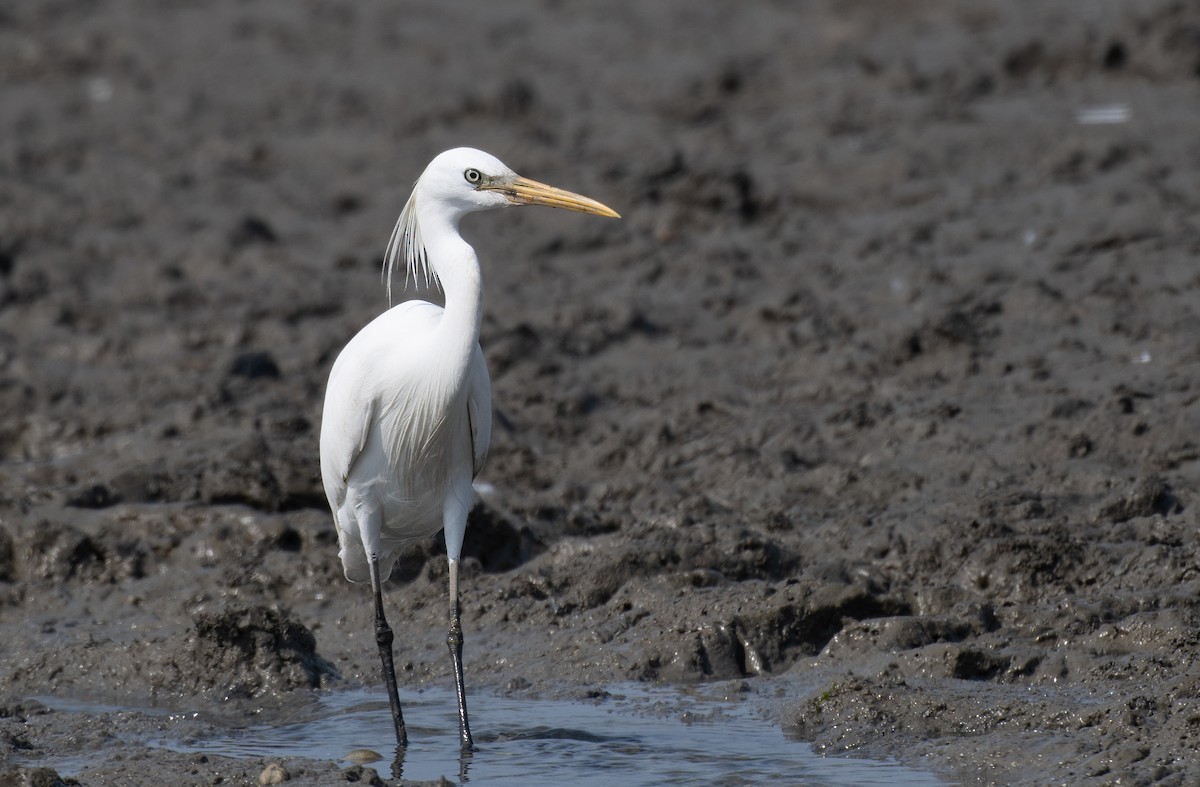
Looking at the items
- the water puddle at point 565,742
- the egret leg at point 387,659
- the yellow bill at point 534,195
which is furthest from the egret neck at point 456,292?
the water puddle at point 565,742

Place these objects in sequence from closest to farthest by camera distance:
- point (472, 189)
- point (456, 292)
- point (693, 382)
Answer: point (456, 292) → point (472, 189) → point (693, 382)

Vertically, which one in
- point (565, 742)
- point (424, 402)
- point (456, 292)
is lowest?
point (565, 742)

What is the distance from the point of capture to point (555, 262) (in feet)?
37.8

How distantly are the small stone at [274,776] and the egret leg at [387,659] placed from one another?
2.37 feet

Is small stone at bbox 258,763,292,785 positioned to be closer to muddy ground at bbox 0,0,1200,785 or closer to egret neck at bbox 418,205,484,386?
muddy ground at bbox 0,0,1200,785

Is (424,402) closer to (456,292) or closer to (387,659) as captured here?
(456,292)

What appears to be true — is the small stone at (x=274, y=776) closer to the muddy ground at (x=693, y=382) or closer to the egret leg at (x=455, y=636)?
the muddy ground at (x=693, y=382)

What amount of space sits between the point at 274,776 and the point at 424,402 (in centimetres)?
140

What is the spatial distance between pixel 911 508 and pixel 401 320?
263 centimetres

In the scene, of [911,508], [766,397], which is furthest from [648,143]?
[911,508]

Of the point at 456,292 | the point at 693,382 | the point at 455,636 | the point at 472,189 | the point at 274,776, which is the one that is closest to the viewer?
the point at 274,776

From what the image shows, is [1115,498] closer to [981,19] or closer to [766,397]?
[766,397]

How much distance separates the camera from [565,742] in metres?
5.73

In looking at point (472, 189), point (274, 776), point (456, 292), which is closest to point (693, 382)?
point (472, 189)
